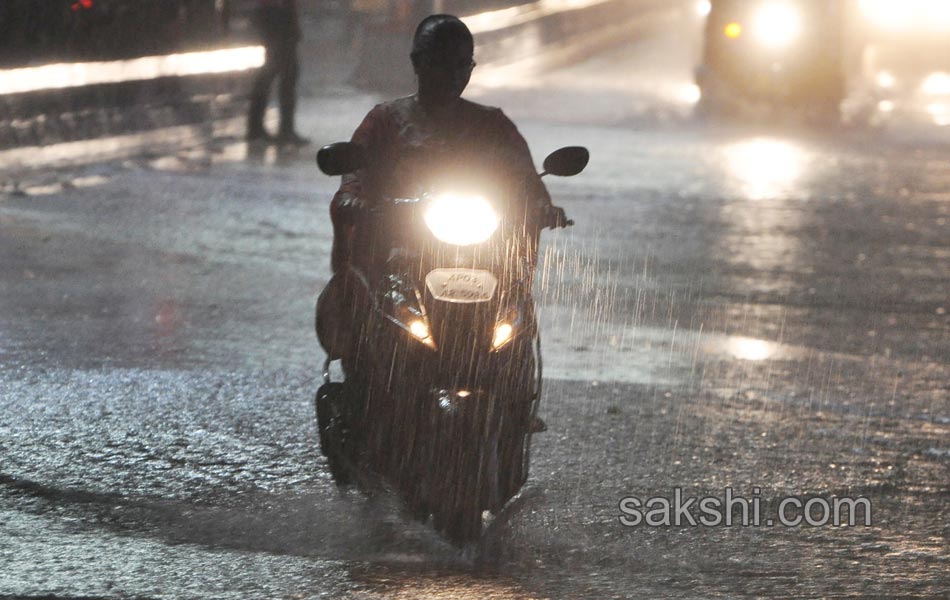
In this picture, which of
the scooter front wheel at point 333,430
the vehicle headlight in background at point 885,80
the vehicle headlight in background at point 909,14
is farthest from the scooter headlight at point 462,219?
the vehicle headlight in background at point 909,14

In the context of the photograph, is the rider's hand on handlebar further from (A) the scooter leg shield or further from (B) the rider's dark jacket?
(A) the scooter leg shield

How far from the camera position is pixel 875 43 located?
122ft

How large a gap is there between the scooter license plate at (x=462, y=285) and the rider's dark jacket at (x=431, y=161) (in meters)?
0.38

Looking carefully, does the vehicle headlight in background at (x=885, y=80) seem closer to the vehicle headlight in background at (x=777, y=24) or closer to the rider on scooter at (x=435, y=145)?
the vehicle headlight in background at (x=777, y=24)

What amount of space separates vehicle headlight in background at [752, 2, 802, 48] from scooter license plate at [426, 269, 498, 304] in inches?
807

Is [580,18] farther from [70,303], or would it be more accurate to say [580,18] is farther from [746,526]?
[746,526]

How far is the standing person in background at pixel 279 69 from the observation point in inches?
702

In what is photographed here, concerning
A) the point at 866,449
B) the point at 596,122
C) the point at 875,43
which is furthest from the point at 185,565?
the point at 875,43

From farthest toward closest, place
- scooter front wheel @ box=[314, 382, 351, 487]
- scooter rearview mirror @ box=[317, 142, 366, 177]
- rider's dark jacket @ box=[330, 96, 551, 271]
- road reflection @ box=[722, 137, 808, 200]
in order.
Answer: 1. road reflection @ box=[722, 137, 808, 200]
2. scooter front wheel @ box=[314, 382, 351, 487]
3. rider's dark jacket @ box=[330, 96, 551, 271]
4. scooter rearview mirror @ box=[317, 142, 366, 177]

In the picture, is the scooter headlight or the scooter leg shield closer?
the scooter headlight

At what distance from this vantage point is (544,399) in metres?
7.36

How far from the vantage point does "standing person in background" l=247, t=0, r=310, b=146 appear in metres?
17.8

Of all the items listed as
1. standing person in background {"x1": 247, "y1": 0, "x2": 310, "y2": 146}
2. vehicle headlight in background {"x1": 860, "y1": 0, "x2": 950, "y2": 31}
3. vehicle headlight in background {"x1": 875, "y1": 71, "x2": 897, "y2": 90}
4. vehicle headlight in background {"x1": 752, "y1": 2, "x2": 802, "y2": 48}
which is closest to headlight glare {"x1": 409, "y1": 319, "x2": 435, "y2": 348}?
standing person in background {"x1": 247, "y1": 0, "x2": 310, "y2": 146}

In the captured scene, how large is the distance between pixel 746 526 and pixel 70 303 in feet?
15.6
